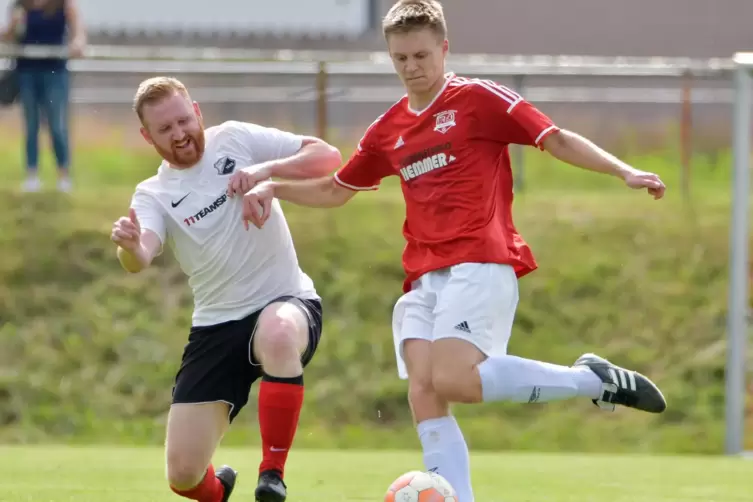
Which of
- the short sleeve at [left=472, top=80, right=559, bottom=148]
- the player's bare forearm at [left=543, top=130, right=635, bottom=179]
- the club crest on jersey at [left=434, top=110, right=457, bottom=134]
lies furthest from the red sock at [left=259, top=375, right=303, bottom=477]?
the player's bare forearm at [left=543, top=130, right=635, bottom=179]

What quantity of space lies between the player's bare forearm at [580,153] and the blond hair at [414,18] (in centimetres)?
60

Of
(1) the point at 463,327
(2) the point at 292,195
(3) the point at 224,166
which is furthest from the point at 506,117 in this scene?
(3) the point at 224,166

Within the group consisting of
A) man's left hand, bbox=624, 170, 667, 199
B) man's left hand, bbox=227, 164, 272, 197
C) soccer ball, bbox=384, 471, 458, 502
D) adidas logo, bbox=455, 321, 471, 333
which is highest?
man's left hand, bbox=624, 170, 667, 199

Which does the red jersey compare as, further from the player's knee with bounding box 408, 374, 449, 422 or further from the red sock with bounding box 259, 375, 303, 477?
the red sock with bounding box 259, 375, 303, 477

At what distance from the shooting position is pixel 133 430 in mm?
10422

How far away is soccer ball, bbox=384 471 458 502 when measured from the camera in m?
5.27

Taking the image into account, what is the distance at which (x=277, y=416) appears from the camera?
5.96 metres

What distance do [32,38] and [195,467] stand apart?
7.00m

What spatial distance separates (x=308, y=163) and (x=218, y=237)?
0.51 m

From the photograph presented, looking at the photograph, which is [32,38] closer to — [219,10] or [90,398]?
[90,398]

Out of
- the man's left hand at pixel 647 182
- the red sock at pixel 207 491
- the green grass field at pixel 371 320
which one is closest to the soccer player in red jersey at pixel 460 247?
the man's left hand at pixel 647 182

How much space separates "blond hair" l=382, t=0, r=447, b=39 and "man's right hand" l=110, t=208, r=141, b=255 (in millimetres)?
1264

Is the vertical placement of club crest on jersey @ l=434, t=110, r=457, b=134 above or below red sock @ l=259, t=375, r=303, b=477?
above

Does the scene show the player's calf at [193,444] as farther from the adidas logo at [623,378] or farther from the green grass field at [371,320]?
the green grass field at [371,320]
